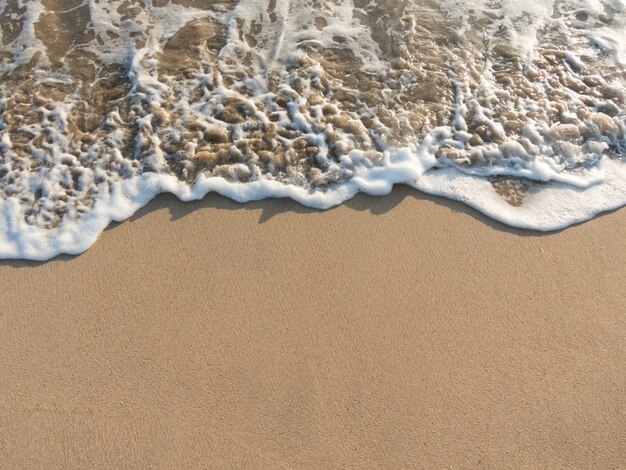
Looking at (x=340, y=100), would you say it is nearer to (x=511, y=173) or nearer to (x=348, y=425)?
(x=511, y=173)

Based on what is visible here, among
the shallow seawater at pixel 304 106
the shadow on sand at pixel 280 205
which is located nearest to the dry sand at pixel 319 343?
the shadow on sand at pixel 280 205

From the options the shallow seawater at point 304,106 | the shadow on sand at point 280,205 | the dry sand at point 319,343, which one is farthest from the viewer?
the shallow seawater at point 304,106

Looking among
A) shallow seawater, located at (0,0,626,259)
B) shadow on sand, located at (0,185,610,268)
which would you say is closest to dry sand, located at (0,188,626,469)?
shadow on sand, located at (0,185,610,268)

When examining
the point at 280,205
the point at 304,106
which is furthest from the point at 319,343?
the point at 304,106

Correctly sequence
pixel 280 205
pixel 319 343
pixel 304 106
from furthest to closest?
pixel 304 106 → pixel 280 205 → pixel 319 343

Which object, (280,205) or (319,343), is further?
(280,205)

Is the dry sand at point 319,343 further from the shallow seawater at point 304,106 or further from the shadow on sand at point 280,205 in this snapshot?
the shallow seawater at point 304,106

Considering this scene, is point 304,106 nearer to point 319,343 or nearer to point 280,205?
point 280,205
